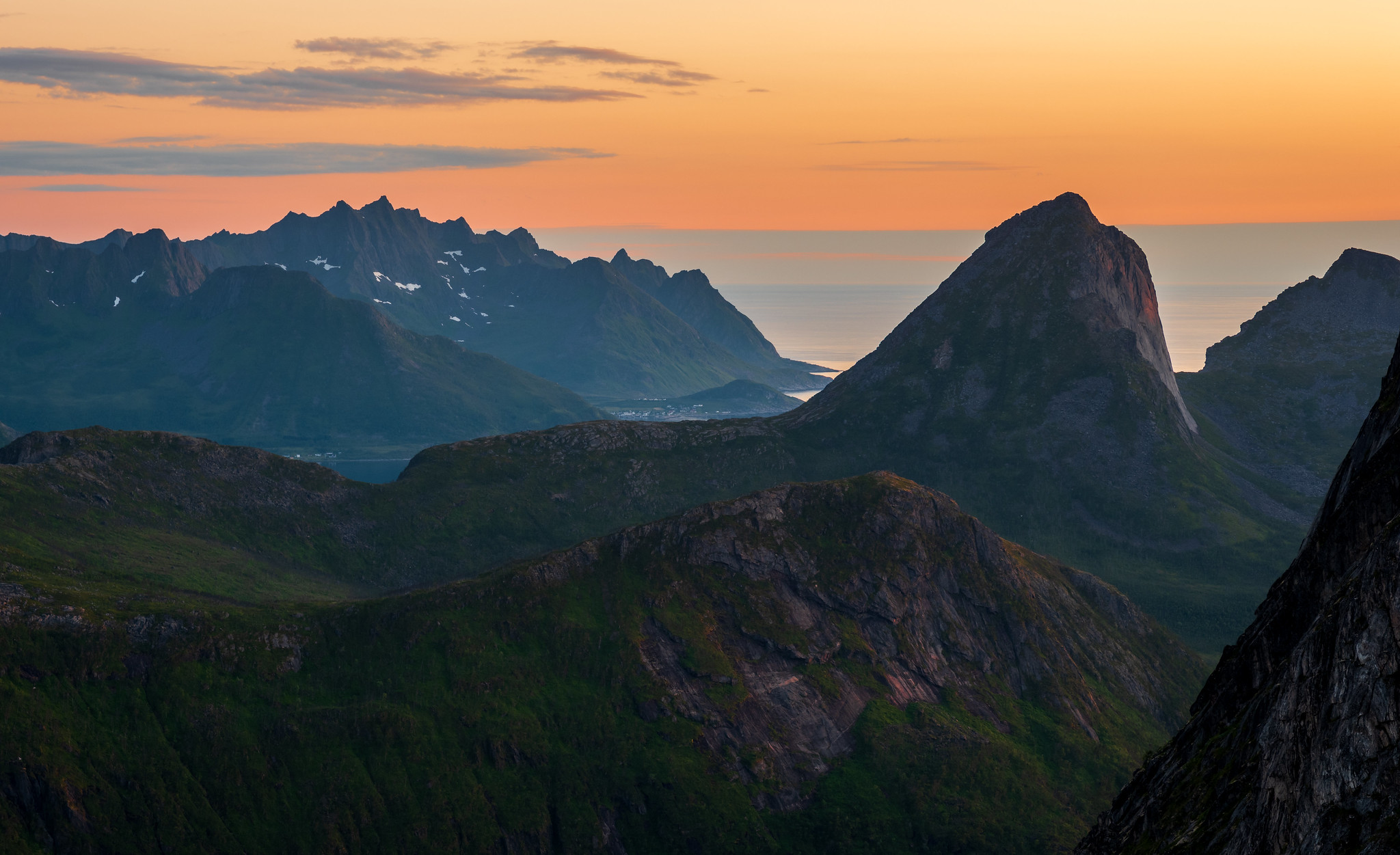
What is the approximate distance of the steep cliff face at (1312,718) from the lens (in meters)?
69.7

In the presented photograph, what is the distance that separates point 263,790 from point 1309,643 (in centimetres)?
15013

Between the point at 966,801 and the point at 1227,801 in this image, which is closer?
the point at 1227,801

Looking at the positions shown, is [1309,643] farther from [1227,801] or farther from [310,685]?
[310,685]

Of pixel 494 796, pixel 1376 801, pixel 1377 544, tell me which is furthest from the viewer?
pixel 494 796

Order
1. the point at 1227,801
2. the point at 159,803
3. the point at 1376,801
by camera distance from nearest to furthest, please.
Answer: the point at 1376,801
the point at 1227,801
the point at 159,803

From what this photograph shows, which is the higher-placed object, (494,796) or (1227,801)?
(1227,801)

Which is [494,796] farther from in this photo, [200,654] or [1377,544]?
[1377,544]

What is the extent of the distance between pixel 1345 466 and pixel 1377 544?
38.3 metres

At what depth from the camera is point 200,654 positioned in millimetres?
196125

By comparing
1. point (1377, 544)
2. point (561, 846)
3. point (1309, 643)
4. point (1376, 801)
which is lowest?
point (561, 846)

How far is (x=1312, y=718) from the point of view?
75.8 meters

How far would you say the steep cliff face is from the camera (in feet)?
229

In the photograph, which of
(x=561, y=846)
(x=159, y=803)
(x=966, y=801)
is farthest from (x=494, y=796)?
(x=966, y=801)

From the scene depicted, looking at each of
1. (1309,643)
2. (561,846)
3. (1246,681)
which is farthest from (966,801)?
(1309,643)
